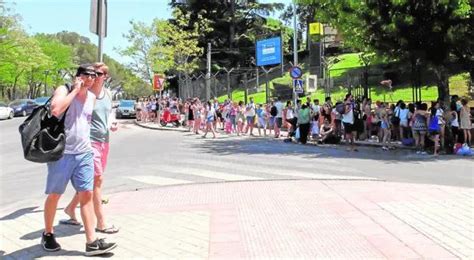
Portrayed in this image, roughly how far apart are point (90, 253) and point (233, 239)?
1.47m

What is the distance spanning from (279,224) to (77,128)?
8.38ft

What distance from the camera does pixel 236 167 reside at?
12.3 metres

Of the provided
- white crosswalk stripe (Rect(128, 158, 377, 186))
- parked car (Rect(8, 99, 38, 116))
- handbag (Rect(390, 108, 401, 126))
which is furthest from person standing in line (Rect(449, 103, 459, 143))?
parked car (Rect(8, 99, 38, 116))

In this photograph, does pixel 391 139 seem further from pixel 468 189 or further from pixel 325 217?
pixel 325 217

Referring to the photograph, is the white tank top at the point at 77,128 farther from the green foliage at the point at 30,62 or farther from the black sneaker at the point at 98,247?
the green foliage at the point at 30,62

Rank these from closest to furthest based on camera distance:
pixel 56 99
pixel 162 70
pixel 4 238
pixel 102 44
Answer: pixel 56 99 → pixel 4 238 → pixel 102 44 → pixel 162 70

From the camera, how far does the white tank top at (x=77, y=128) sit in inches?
209

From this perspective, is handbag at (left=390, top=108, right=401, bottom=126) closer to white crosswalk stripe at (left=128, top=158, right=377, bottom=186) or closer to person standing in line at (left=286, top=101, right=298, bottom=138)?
person standing in line at (left=286, top=101, right=298, bottom=138)

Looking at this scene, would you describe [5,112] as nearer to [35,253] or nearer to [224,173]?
[224,173]

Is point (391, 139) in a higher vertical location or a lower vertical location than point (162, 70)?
lower

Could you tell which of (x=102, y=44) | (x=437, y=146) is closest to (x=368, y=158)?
(x=437, y=146)

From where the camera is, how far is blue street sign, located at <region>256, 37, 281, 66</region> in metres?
39.7

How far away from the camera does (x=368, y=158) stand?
47.5 ft

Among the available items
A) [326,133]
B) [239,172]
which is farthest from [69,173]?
[326,133]
